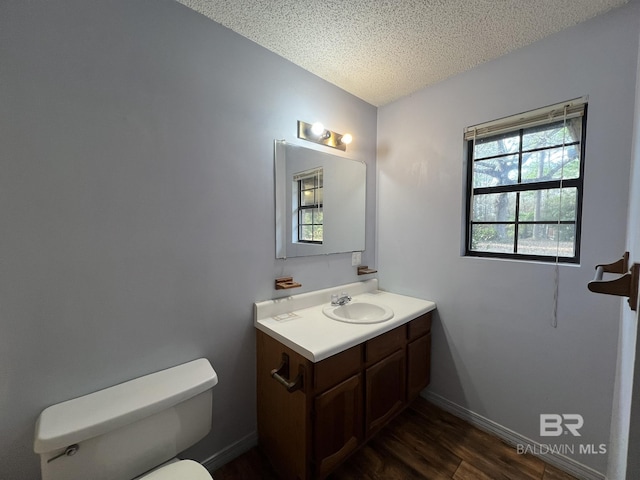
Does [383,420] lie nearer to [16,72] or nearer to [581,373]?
[581,373]

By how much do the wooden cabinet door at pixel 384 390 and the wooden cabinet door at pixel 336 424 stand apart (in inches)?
3.0

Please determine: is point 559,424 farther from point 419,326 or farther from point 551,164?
point 551,164

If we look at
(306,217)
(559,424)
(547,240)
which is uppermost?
(306,217)

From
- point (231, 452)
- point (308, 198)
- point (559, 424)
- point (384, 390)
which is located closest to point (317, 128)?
point (308, 198)

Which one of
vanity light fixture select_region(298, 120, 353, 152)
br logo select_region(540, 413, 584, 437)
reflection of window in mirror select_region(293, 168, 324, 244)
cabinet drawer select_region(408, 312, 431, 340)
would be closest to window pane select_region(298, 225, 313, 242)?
reflection of window in mirror select_region(293, 168, 324, 244)

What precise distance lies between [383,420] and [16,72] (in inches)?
91.3

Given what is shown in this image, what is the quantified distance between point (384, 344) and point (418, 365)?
51 cm

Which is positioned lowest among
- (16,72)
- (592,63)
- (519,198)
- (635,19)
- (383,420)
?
(383,420)

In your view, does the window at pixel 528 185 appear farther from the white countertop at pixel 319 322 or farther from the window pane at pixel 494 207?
the white countertop at pixel 319 322

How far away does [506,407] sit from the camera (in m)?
1.59

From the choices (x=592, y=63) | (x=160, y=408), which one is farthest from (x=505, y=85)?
(x=160, y=408)

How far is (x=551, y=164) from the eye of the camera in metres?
1.46

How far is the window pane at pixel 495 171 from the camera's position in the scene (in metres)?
1.61

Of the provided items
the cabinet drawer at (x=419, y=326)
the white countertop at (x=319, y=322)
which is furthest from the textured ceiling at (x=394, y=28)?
the cabinet drawer at (x=419, y=326)
